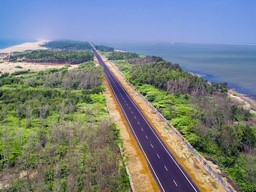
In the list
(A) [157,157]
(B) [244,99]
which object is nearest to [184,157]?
(A) [157,157]

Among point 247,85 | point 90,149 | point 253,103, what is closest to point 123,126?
point 90,149

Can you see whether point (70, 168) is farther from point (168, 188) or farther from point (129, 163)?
point (168, 188)

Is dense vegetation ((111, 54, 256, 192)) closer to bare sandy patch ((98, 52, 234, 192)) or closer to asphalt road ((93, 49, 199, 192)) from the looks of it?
bare sandy patch ((98, 52, 234, 192))

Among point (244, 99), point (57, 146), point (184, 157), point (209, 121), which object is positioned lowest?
point (244, 99)

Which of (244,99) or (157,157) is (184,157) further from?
(244,99)

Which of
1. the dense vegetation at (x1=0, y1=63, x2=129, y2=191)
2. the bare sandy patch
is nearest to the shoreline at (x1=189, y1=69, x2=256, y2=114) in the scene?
the bare sandy patch

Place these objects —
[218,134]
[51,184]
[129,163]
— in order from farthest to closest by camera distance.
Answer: [218,134]
[129,163]
[51,184]
